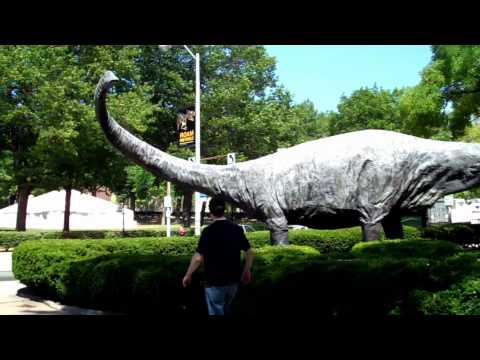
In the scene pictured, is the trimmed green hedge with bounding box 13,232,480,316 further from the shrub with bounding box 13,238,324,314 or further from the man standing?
the man standing

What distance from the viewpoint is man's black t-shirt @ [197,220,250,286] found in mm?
5242

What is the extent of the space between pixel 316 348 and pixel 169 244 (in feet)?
40.7

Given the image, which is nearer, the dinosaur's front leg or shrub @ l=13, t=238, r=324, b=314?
shrub @ l=13, t=238, r=324, b=314

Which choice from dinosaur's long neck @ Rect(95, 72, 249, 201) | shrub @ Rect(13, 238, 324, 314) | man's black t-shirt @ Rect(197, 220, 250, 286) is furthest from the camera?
dinosaur's long neck @ Rect(95, 72, 249, 201)

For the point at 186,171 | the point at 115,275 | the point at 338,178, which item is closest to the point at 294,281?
the point at 115,275

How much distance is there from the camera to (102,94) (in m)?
9.28

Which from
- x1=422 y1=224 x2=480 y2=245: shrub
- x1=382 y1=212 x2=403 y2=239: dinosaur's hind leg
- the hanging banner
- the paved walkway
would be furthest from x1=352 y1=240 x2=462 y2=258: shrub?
the hanging banner

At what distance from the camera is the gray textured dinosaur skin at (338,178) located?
10609mm

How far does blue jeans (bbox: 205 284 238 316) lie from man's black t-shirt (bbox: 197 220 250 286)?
0.16 ft

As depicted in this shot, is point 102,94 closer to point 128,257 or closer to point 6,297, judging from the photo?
point 128,257

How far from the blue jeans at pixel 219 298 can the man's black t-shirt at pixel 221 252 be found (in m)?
0.05

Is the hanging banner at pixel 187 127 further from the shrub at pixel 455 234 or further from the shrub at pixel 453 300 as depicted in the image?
the shrub at pixel 453 300

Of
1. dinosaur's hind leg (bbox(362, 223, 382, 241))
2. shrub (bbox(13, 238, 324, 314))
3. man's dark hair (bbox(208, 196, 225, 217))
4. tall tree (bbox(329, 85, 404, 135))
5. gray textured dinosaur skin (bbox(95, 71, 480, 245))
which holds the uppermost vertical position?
tall tree (bbox(329, 85, 404, 135))

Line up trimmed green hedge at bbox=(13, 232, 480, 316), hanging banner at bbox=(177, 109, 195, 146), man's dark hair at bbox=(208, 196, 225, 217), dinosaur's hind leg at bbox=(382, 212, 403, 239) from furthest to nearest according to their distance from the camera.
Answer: hanging banner at bbox=(177, 109, 195, 146)
dinosaur's hind leg at bbox=(382, 212, 403, 239)
trimmed green hedge at bbox=(13, 232, 480, 316)
man's dark hair at bbox=(208, 196, 225, 217)
